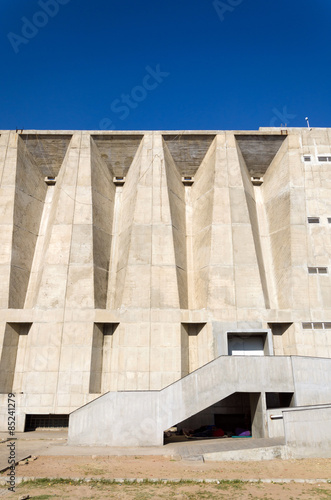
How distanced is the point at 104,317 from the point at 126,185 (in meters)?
11.4

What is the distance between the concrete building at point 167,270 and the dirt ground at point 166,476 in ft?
14.4

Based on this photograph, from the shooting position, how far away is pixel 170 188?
27109mm

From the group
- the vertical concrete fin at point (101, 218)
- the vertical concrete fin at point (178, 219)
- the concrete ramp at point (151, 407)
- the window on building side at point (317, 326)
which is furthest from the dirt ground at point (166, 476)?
the vertical concrete fin at point (101, 218)

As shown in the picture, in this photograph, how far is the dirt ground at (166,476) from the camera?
8891 mm

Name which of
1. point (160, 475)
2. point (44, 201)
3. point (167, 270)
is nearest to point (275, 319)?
point (167, 270)

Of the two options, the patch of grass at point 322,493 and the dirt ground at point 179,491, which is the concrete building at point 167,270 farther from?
the patch of grass at point 322,493

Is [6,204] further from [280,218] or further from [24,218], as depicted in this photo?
[280,218]

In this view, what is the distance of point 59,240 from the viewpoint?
2491cm

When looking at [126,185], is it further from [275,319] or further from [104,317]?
[275,319]

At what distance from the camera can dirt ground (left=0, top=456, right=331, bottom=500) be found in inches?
350

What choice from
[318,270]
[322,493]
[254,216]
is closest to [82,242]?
[254,216]

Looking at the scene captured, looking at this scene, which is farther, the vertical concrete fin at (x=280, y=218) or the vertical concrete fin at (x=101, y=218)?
the vertical concrete fin at (x=280, y=218)

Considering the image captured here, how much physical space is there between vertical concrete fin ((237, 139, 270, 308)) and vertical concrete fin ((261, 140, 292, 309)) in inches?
35.7

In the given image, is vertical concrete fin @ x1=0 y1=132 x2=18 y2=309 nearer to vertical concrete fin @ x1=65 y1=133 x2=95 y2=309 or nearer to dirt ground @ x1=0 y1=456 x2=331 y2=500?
vertical concrete fin @ x1=65 y1=133 x2=95 y2=309
